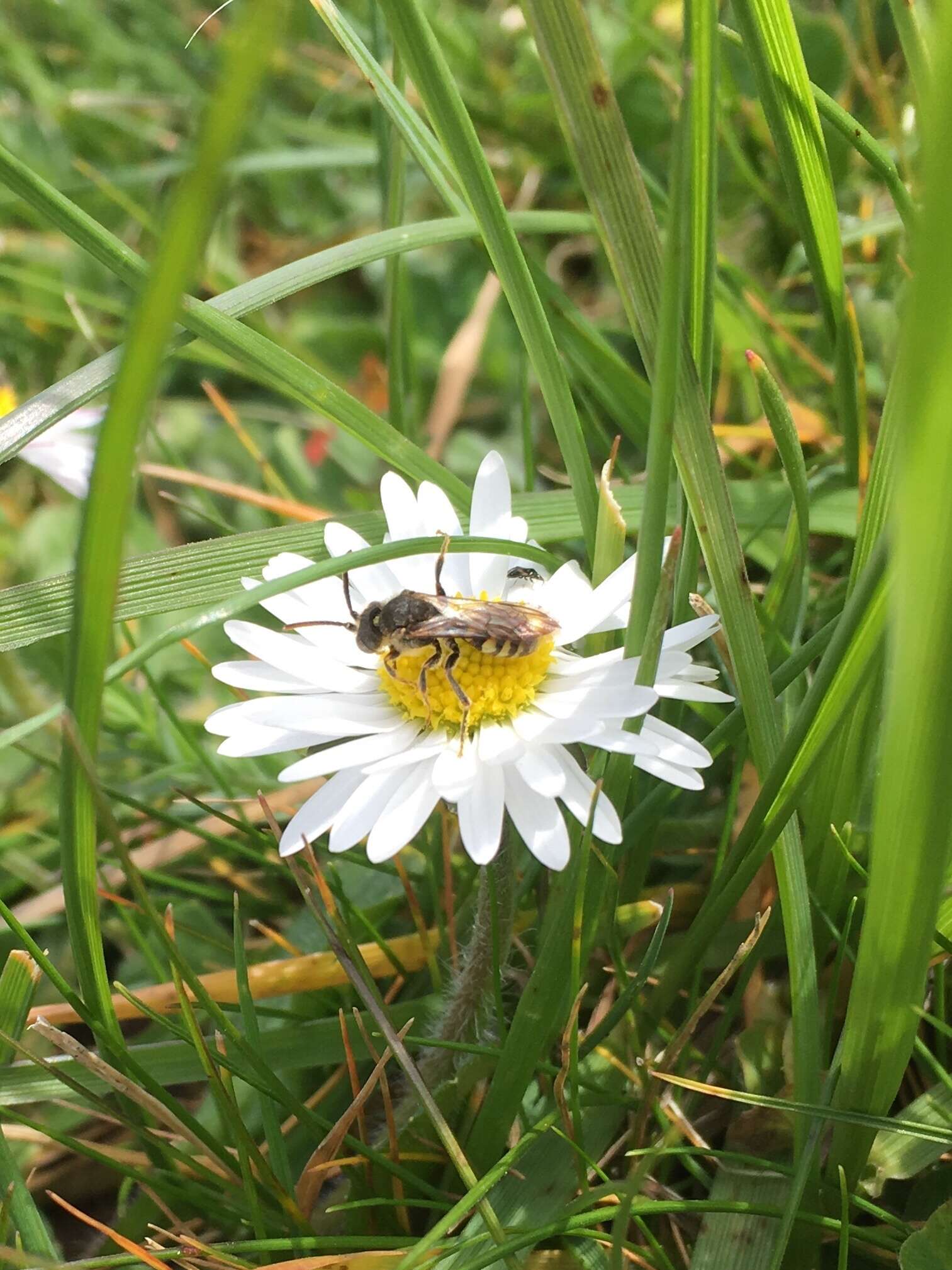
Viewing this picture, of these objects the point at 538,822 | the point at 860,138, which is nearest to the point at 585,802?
the point at 538,822

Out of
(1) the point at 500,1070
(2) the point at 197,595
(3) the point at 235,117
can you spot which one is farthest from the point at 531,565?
(3) the point at 235,117

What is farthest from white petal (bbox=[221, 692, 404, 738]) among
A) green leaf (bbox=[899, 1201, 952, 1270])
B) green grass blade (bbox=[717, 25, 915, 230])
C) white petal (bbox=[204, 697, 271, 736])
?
green grass blade (bbox=[717, 25, 915, 230])

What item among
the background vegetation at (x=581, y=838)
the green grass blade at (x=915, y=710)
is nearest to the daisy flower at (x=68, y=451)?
the background vegetation at (x=581, y=838)

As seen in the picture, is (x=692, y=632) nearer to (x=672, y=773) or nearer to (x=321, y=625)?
(x=672, y=773)

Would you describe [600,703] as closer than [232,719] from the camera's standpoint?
Yes

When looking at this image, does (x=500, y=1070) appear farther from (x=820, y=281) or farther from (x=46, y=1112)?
(x=820, y=281)

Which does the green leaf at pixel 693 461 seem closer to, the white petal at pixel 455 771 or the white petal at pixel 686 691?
the white petal at pixel 686 691
